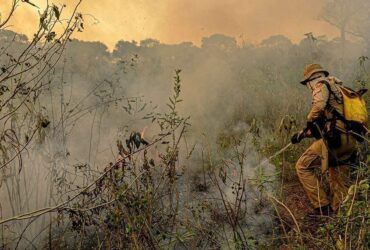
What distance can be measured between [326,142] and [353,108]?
41 centimetres

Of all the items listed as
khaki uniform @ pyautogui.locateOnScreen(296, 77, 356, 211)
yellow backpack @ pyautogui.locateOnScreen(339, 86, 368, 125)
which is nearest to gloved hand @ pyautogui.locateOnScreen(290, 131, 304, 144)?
khaki uniform @ pyautogui.locateOnScreen(296, 77, 356, 211)

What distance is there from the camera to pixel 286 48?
1118 cm

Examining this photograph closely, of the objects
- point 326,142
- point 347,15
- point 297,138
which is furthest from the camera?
point 347,15

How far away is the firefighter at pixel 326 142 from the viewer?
4.70 metres

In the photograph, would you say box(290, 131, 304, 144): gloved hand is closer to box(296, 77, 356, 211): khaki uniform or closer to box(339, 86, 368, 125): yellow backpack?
box(296, 77, 356, 211): khaki uniform

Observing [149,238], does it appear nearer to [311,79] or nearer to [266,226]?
[266,226]

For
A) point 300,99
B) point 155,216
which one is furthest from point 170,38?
point 155,216

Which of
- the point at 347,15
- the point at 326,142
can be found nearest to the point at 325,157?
Answer: the point at 326,142

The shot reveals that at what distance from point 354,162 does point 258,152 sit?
1.18 m

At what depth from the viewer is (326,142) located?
4738 mm

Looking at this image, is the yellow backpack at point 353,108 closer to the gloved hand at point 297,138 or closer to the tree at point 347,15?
the gloved hand at point 297,138

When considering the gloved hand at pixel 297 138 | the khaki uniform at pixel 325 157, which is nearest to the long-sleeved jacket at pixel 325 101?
the khaki uniform at pixel 325 157

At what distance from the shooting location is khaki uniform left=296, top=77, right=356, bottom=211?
471 centimetres

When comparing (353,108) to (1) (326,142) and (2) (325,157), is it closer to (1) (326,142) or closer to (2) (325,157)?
(1) (326,142)
